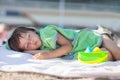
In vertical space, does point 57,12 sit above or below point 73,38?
below

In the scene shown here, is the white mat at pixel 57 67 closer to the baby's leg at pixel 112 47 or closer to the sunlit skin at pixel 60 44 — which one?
the sunlit skin at pixel 60 44

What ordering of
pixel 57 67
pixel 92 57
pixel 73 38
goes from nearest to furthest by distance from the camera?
1. pixel 57 67
2. pixel 92 57
3. pixel 73 38

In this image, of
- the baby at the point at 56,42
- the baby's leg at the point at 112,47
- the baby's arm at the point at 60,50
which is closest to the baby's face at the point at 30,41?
the baby at the point at 56,42

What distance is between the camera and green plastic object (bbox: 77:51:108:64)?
231cm

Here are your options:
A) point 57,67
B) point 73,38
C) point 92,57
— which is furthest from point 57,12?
point 57,67

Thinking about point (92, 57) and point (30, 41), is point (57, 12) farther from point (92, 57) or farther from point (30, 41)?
point (92, 57)

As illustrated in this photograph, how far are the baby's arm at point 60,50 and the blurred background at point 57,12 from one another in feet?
18.3

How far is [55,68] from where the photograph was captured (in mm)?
2115

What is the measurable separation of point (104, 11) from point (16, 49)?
20.2 feet

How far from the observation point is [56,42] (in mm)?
2520

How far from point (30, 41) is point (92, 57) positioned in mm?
435

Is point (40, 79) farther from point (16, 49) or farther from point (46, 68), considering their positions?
point (16, 49)

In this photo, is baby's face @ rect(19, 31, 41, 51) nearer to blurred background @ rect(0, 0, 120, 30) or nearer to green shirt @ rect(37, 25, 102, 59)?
green shirt @ rect(37, 25, 102, 59)

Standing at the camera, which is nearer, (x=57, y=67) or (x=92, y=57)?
(x=57, y=67)
